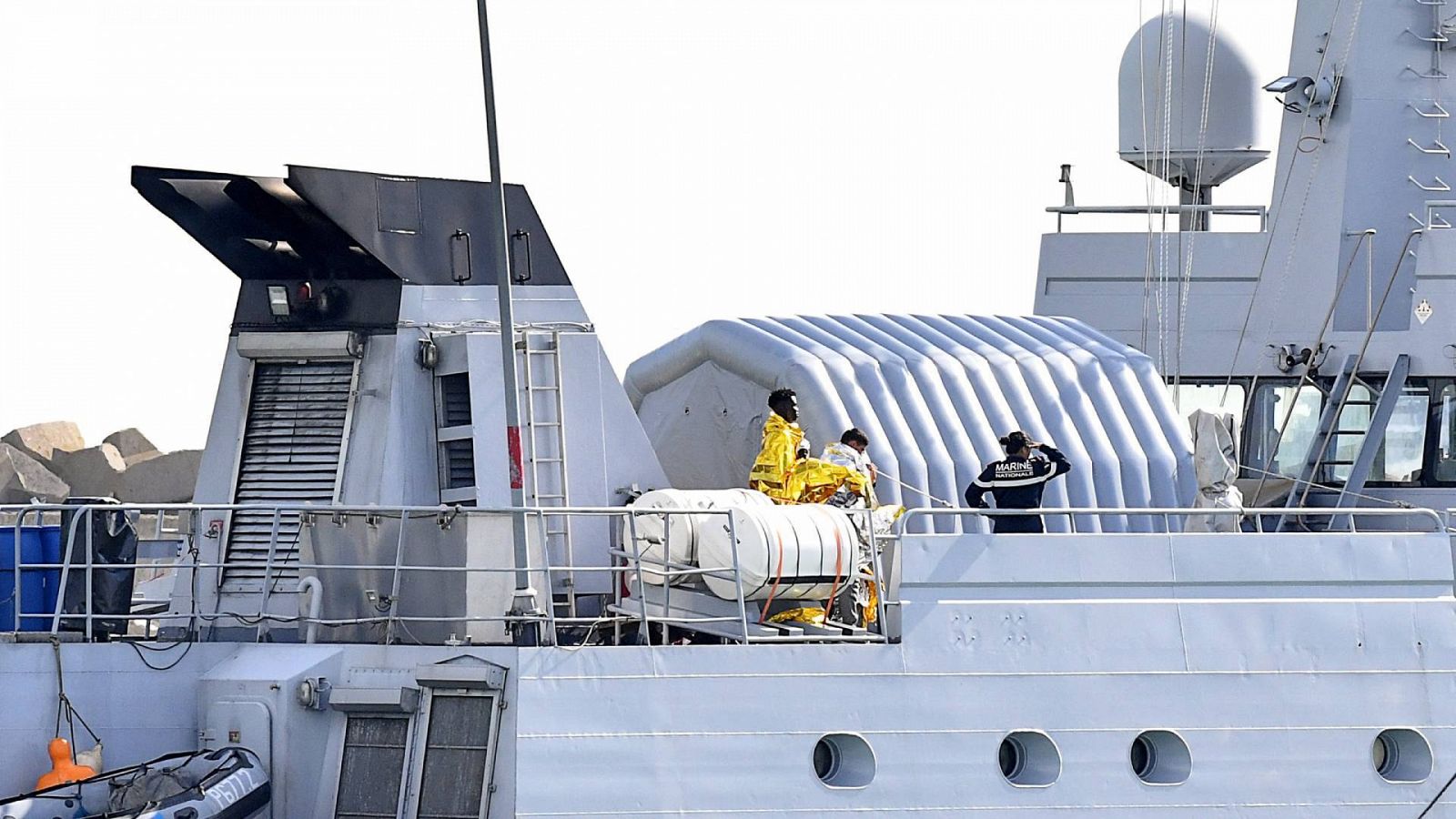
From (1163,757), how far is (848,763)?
2.09 m

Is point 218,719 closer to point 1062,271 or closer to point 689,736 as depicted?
point 689,736

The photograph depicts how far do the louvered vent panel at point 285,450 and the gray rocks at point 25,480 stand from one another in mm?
29005

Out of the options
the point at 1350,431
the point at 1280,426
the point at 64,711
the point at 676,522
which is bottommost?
the point at 64,711

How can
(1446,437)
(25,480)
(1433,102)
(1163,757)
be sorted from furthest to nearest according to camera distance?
(25,480) → (1433,102) → (1446,437) → (1163,757)

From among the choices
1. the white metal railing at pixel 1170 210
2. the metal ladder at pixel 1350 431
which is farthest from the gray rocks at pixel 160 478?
the metal ladder at pixel 1350 431

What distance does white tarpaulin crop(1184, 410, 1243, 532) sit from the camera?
16.8 metres

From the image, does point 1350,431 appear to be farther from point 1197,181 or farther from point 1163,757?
A: point 1163,757

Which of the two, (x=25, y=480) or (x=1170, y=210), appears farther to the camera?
(x=25, y=480)

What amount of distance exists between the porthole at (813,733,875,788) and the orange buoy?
4.30m

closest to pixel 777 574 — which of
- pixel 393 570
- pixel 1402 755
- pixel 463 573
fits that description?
pixel 463 573

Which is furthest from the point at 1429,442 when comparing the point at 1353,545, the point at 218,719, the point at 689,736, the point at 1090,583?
the point at 218,719

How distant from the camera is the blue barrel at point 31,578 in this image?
1279cm

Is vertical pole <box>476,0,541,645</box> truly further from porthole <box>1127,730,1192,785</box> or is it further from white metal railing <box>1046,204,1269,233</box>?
white metal railing <box>1046,204,1269,233</box>

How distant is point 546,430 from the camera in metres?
13.8
